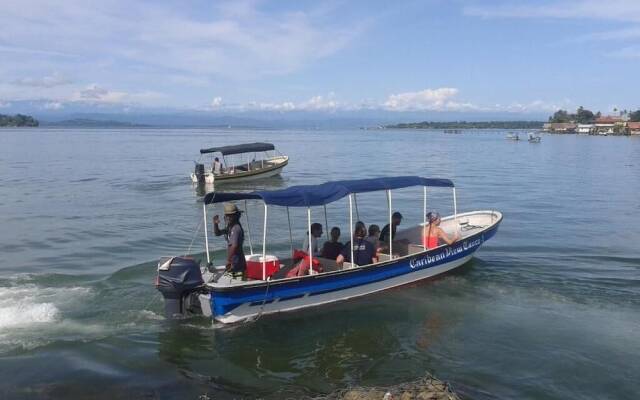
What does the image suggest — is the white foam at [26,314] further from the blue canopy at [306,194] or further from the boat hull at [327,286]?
the blue canopy at [306,194]

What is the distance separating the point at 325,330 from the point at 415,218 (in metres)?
13.9

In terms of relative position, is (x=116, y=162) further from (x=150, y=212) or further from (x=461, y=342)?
(x=461, y=342)

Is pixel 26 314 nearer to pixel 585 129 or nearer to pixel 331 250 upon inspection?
pixel 331 250

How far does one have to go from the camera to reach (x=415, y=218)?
84.0 ft

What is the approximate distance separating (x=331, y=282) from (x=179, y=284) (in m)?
3.42

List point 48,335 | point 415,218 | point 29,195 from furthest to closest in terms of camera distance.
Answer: point 29,195, point 415,218, point 48,335

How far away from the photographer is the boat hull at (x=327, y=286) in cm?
1199

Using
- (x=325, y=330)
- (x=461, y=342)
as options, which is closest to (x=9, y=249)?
(x=325, y=330)

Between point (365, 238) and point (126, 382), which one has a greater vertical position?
point (365, 238)

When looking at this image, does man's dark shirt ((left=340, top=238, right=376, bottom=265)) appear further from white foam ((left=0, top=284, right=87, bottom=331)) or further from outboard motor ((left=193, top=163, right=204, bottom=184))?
outboard motor ((left=193, top=163, right=204, bottom=184))

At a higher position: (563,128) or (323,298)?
(563,128)

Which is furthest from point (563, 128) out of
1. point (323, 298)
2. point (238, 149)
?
point (323, 298)

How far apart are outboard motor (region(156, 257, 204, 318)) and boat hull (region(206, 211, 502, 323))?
1.28 feet

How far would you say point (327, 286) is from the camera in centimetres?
1317
